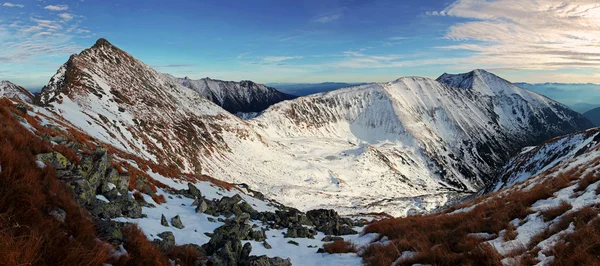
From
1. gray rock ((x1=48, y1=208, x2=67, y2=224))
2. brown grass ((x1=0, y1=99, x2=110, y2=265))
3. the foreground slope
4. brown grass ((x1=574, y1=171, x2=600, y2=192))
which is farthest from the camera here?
brown grass ((x1=574, y1=171, x2=600, y2=192))

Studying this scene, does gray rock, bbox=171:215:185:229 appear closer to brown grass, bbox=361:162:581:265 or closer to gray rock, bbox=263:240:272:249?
gray rock, bbox=263:240:272:249

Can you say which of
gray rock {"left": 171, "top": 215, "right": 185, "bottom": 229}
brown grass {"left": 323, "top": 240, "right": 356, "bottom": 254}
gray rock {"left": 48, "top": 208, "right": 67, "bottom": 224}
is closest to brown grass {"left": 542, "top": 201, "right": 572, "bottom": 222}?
brown grass {"left": 323, "top": 240, "right": 356, "bottom": 254}

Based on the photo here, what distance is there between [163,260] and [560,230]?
9.44 m

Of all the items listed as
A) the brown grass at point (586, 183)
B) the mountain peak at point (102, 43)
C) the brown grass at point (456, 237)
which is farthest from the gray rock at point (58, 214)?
the mountain peak at point (102, 43)

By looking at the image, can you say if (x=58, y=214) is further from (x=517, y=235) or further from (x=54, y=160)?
(x=517, y=235)

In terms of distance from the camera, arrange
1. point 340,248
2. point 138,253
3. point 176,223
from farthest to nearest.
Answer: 1. point 176,223
2. point 340,248
3. point 138,253

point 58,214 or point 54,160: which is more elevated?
point 54,160

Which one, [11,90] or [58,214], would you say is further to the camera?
[11,90]

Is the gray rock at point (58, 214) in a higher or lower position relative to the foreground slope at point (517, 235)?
higher

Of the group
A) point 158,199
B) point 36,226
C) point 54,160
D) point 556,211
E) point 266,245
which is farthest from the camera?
point 158,199

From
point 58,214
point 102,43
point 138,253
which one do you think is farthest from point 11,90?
point 138,253

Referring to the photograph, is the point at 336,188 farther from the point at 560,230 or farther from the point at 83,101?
the point at 560,230

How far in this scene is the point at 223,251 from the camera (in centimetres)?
884

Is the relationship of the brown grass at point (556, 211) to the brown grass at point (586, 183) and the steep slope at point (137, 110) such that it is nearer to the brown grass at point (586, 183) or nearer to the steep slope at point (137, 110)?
the brown grass at point (586, 183)
